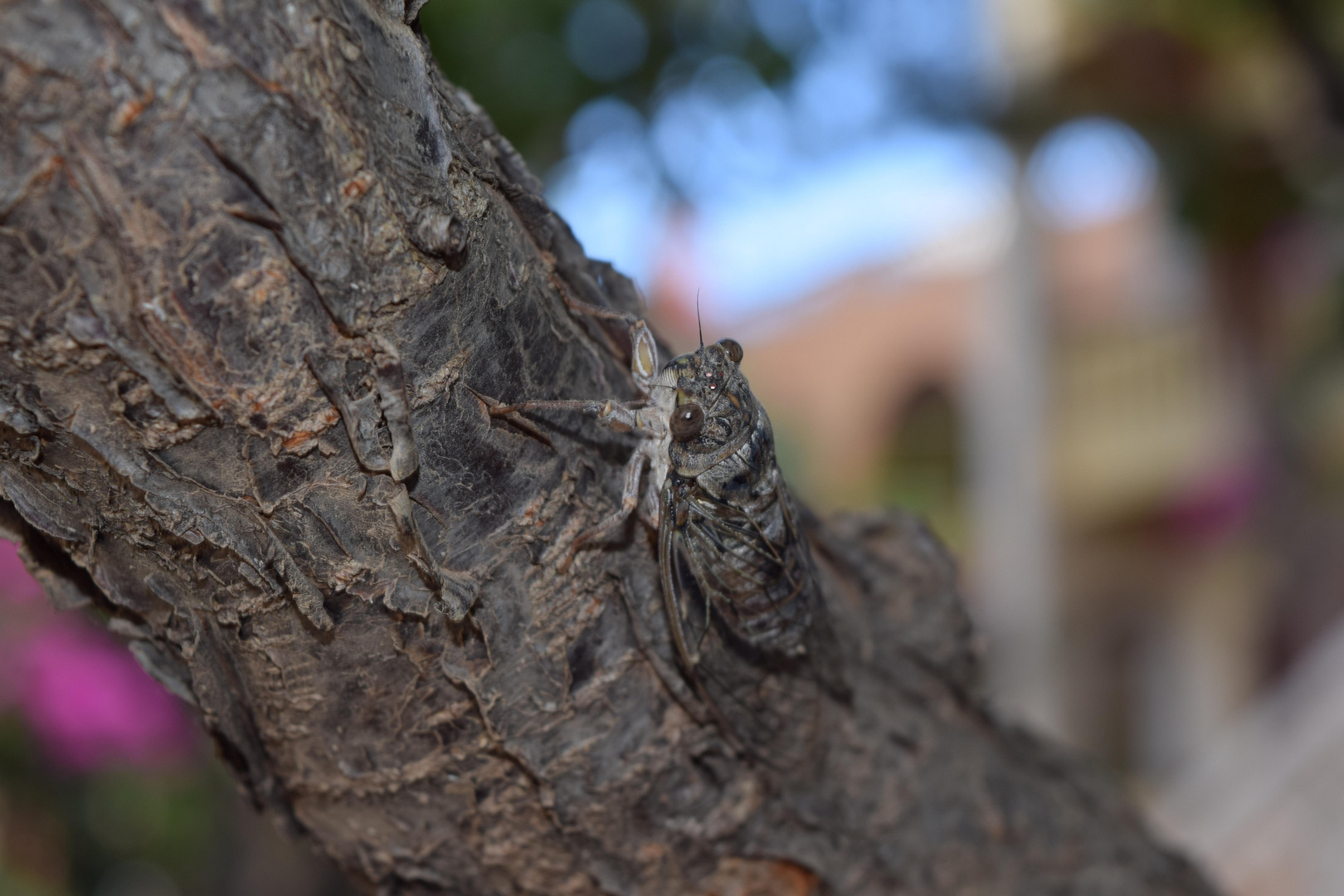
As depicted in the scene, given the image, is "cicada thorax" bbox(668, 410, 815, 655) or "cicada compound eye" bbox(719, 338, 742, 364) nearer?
"cicada thorax" bbox(668, 410, 815, 655)

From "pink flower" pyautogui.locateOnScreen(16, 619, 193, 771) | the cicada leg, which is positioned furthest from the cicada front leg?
"pink flower" pyautogui.locateOnScreen(16, 619, 193, 771)

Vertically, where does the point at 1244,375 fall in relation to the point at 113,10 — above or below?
below

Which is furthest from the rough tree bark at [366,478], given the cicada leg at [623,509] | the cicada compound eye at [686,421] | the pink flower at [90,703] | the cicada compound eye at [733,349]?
the pink flower at [90,703]

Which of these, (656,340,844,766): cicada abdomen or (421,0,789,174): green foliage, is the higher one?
(421,0,789,174): green foliage

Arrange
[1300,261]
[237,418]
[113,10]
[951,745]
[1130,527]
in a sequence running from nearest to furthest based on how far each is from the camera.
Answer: [113,10] < [237,418] < [951,745] < [1300,261] < [1130,527]

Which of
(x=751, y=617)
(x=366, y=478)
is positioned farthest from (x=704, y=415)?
(x=366, y=478)

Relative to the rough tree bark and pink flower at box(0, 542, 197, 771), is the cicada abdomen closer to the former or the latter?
the rough tree bark

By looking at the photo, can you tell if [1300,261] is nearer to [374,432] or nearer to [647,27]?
[647,27]

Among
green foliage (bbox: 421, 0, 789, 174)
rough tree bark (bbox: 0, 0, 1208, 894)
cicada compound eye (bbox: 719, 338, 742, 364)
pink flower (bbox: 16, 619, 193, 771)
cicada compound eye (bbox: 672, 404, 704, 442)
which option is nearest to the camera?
rough tree bark (bbox: 0, 0, 1208, 894)

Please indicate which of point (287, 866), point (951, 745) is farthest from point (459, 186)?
point (287, 866)
